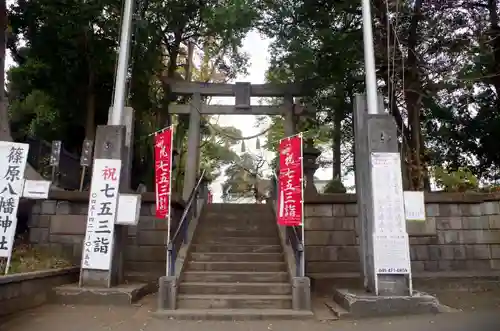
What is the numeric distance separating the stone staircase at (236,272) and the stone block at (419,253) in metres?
3.21

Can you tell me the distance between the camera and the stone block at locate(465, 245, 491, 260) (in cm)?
933

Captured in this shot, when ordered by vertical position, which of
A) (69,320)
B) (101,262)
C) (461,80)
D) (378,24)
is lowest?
(69,320)

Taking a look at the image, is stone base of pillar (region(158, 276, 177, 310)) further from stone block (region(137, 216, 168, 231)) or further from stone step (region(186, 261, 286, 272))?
stone block (region(137, 216, 168, 231))

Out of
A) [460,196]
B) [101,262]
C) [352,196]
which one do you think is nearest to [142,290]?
[101,262]

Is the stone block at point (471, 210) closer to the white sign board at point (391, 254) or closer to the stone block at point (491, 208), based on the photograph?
the stone block at point (491, 208)

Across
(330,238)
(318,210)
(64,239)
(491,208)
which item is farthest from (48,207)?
(491,208)

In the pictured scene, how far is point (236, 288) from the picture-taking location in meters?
7.26

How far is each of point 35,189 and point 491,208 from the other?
986cm

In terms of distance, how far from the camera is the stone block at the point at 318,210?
9.61 metres

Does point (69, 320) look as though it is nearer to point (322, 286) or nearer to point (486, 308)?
point (322, 286)

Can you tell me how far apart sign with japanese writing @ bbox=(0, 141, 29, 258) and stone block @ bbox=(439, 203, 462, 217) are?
8967 mm

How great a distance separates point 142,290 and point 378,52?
9.01 meters

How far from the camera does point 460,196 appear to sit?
945 cm

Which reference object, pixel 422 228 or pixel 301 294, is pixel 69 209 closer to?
pixel 301 294
